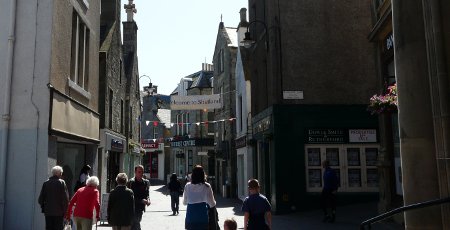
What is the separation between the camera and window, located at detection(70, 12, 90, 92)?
12.2 meters

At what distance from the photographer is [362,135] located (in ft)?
55.6

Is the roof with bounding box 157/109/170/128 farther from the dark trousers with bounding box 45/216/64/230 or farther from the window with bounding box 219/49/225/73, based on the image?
the dark trousers with bounding box 45/216/64/230

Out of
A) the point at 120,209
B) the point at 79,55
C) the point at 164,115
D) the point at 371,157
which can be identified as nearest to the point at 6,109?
the point at 79,55

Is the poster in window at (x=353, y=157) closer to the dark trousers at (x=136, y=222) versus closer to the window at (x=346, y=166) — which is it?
the window at (x=346, y=166)

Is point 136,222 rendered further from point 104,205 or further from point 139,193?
point 104,205

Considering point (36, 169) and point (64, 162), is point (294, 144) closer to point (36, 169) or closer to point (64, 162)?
→ point (64, 162)

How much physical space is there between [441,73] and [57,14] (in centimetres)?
838

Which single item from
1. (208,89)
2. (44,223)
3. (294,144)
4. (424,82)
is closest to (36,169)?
(44,223)

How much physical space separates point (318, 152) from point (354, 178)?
67.2 inches

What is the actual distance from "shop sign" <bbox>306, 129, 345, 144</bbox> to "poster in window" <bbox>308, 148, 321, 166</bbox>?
0.33 metres

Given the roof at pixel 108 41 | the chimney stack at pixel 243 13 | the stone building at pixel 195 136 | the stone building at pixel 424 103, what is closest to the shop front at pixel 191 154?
the stone building at pixel 195 136

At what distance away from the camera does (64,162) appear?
1250 centimetres

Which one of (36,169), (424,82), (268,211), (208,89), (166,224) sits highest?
(208,89)

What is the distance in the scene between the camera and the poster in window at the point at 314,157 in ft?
55.1
